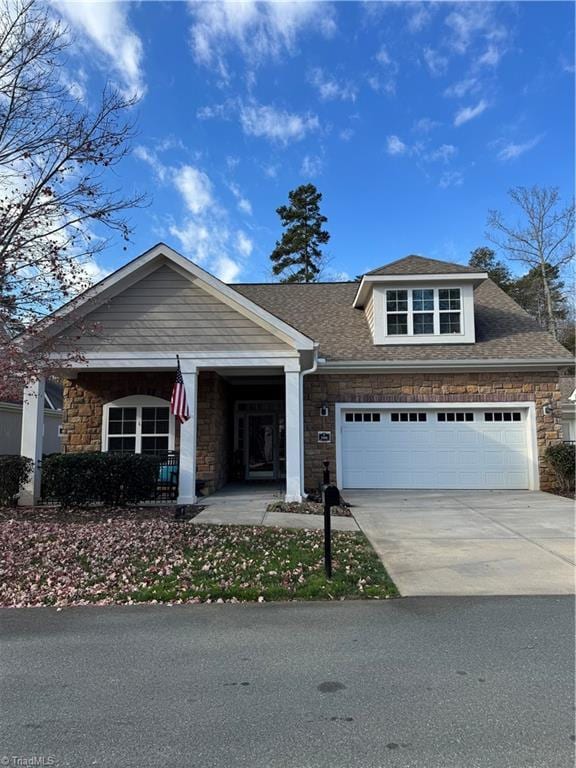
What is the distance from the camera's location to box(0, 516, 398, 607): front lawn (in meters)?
5.23

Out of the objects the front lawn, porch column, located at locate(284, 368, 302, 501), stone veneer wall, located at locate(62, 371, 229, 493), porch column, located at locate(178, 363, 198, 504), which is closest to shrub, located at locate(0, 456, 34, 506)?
the front lawn

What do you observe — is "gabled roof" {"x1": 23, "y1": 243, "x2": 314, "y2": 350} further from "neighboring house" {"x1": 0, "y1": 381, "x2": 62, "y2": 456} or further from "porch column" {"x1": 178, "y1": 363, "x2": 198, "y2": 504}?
"neighboring house" {"x1": 0, "y1": 381, "x2": 62, "y2": 456}

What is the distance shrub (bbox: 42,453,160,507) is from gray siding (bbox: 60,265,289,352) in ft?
8.19

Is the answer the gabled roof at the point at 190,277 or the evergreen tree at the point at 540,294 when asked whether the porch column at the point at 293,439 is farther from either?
the evergreen tree at the point at 540,294

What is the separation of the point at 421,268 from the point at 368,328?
2.27 metres

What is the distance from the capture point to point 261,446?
16094mm

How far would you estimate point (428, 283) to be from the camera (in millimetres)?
14055

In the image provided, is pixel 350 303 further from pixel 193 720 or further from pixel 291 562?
pixel 193 720

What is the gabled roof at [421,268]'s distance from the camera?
1397cm

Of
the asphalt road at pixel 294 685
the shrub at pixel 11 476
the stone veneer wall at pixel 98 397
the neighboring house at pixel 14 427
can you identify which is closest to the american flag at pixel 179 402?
the stone veneer wall at pixel 98 397

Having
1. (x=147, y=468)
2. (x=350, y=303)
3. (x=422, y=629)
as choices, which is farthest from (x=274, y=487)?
(x=422, y=629)

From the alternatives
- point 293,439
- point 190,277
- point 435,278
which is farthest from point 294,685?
point 435,278

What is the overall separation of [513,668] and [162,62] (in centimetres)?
1051

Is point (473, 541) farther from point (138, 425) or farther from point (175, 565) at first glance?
point (138, 425)
